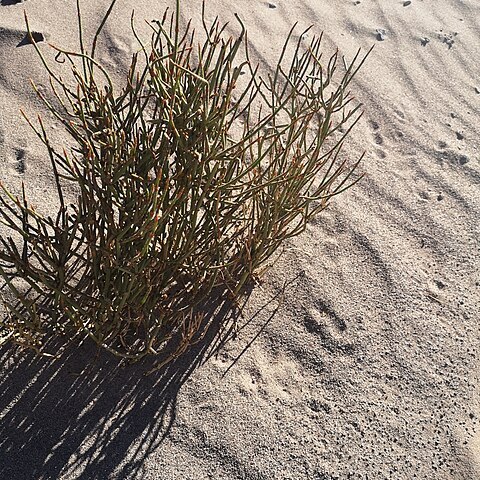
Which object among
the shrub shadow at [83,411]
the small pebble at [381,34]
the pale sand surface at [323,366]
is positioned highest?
the small pebble at [381,34]

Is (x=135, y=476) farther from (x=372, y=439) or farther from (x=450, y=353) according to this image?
(x=450, y=353)

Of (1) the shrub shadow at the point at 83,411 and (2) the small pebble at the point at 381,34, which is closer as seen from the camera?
(1) the shrub shadow at the point at 83,411

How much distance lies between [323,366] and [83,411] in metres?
0.75

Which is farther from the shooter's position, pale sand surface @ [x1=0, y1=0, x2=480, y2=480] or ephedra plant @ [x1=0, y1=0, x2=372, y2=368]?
pale sand surface @ [x1=0, y1=0, x2=480, y2=480]

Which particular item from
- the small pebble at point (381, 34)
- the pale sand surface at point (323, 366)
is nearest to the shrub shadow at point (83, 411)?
the pale sand surface at point (323, 366)

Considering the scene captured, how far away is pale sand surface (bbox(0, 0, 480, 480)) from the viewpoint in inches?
71.7

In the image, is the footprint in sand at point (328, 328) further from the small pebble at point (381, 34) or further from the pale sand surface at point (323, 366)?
the small pebble at point (381, 34)

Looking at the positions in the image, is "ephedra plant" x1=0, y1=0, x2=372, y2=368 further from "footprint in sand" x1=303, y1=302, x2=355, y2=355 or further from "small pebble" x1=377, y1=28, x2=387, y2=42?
"small pebble" x1=377, y1=28, x2=387, y2=42

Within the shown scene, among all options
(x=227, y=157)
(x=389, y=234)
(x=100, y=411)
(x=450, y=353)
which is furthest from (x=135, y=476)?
(x=389, y=234)

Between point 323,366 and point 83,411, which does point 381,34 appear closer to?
point 323,366

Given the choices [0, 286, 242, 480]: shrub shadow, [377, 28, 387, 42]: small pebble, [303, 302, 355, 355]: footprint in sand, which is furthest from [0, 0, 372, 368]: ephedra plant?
[377, 28, 387, 42]: small pebble

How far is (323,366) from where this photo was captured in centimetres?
208

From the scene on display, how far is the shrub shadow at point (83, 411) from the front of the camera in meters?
1.75

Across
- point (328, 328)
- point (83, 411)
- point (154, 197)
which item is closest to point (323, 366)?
point (328, 328)
